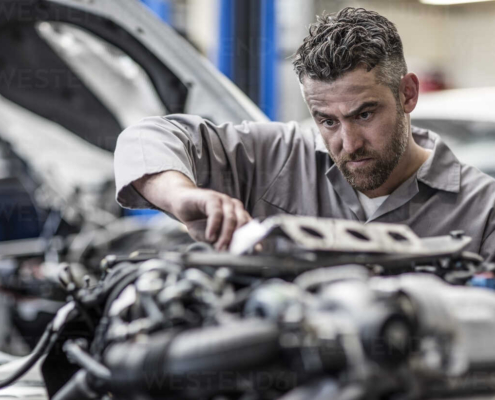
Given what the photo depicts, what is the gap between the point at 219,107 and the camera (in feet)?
6.68

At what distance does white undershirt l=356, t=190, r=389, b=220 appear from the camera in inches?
63.0

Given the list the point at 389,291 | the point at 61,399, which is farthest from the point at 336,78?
the point at 61,399

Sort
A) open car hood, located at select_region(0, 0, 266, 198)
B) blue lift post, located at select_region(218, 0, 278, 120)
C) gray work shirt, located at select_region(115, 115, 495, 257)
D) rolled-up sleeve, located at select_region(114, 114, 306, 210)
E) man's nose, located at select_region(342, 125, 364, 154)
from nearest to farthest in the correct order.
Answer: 1. rolled-up sleeve, located at select_region(114, 114, 306, 210)
2. man's nose, located at select_region(342, 125, 364, 154)
3. gray work shirt, located at select_region(115, 115, 495, 257)
4. open car hood, located at select_region(0, 0, 266, 198)
5. blue lift post, located at select_region(218, 0, 278, 120)

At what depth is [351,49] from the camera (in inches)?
55.4

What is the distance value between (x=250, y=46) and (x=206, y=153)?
259 centimetres

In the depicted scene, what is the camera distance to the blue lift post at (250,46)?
4070 millimetres

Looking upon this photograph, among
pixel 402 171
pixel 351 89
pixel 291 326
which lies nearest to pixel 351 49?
pixel 351 89

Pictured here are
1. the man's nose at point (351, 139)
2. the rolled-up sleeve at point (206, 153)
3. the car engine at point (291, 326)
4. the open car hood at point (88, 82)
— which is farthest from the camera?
the open car hood at point (88, 82)

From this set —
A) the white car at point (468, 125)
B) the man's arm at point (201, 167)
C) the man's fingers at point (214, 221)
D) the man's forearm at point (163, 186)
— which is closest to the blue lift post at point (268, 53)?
the white car at point (468, 125)

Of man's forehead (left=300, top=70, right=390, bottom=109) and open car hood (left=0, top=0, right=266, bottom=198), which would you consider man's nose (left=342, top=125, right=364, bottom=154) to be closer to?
man's forehead (left=300, top=70, right=390, bottom=109)

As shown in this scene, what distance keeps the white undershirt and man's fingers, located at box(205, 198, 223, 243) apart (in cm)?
64

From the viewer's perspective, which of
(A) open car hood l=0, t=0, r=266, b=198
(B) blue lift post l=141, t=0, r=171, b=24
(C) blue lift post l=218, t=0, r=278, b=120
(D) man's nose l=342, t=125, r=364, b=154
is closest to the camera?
(D) man's nose l=342, t=125, r=364, b=154

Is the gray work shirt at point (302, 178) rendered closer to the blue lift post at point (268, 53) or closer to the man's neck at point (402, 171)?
the man's neck at point (402, 171)

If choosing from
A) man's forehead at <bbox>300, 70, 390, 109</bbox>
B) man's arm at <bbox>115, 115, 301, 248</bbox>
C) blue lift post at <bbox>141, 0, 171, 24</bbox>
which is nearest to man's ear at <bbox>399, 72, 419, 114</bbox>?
man's forehead at <bbox>300, 70, 390, 109</bbox>
